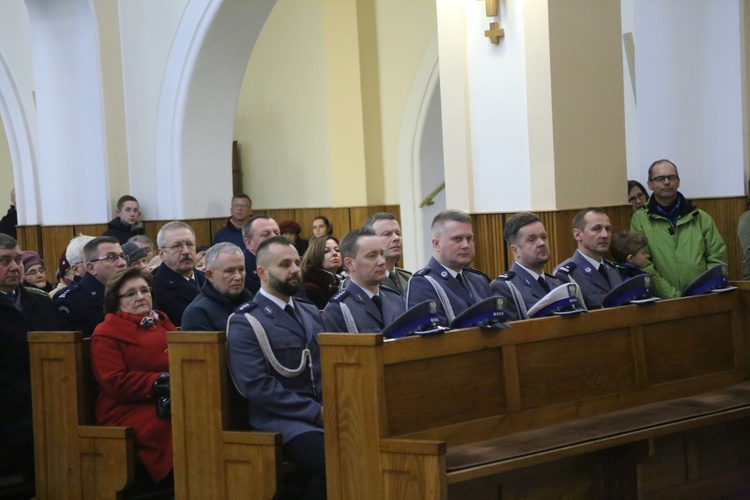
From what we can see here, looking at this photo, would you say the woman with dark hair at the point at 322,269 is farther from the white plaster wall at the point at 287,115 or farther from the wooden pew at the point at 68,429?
the white plaster wall at the point at 287,115

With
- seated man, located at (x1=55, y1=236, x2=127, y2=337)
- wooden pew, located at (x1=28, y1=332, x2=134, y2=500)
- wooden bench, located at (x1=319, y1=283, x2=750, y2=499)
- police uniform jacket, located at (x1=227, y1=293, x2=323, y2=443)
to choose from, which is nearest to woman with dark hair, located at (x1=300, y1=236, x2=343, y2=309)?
seated man, located at (x1=55, y1=236, x2=127, y2=337)

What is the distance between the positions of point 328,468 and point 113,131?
6354mm

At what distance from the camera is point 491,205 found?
6422 millimetres

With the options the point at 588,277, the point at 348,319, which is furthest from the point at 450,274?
the point at 588,277

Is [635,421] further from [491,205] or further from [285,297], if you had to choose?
[491,205]

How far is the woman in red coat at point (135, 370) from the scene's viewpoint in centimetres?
465

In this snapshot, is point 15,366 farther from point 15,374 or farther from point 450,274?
point 450,274

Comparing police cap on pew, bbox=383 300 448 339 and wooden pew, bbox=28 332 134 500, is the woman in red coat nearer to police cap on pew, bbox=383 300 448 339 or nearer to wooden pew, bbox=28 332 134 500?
wooden pew, bbox=28 332 134 500

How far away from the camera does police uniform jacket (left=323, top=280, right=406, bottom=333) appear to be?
4.45m

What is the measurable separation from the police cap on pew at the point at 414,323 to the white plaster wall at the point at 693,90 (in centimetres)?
390

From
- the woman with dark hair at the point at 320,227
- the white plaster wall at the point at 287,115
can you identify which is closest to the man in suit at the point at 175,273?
the woman with dark hair at the point at 320,227

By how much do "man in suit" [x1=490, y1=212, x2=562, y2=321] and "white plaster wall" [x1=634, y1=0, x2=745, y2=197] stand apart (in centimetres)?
272

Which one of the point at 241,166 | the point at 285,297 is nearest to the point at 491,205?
the point at 285,297

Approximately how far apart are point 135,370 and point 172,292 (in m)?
Answer: 1.13
